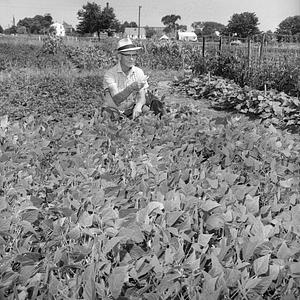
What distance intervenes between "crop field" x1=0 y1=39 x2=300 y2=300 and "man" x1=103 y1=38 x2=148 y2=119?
86 centimetres

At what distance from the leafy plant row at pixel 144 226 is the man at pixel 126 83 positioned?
1.73 m

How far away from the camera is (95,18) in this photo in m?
53.5

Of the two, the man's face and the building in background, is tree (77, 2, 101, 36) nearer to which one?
the building in background

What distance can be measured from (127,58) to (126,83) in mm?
255

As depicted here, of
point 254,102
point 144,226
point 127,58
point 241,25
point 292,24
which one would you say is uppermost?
point 241,25

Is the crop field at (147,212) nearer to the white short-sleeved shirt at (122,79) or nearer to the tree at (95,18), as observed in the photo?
the white short-sleeved shirt at (122,79)

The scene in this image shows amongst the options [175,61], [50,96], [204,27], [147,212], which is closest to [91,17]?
Answer: [204,27]

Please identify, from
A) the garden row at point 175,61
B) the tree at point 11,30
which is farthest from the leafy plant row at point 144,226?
the tree at point 11,30

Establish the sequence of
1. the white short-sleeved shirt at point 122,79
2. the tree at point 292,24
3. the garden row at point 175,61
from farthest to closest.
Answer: the garden row at point 175,61 → the tree at point 292,24 → the white short-sleeved shirt at point 122,79

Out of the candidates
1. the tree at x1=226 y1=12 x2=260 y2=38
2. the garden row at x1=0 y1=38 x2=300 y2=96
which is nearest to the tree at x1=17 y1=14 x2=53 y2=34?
the tree at x1=226 y1=12 x2=260 y2=38

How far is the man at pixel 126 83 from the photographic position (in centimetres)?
387

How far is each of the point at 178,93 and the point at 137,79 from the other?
202 inches

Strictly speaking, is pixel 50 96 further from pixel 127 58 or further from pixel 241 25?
pixel 241 25

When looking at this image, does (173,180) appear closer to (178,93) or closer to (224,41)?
(178,93)
